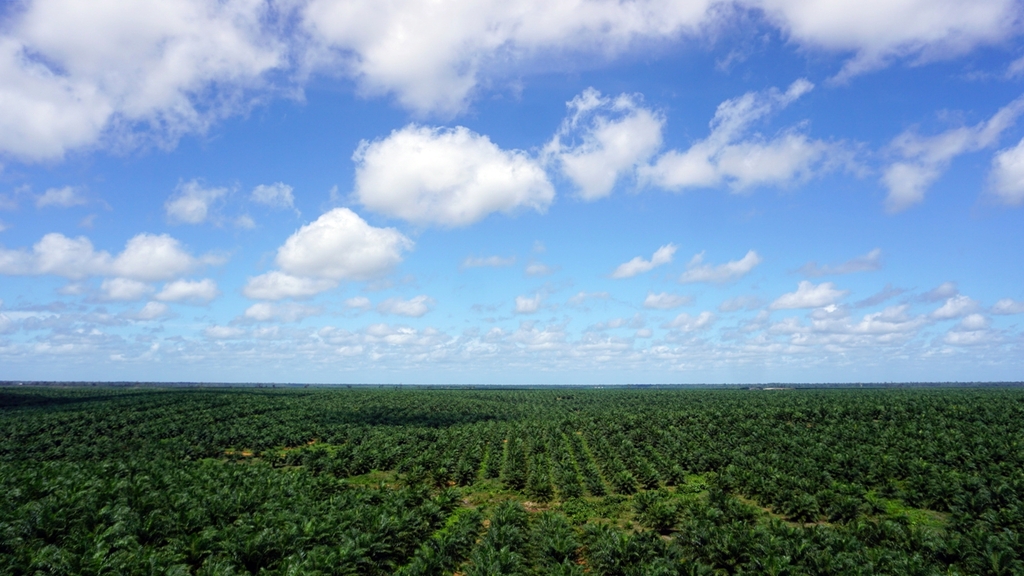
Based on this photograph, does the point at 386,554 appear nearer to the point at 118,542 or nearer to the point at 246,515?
the point at 246,515

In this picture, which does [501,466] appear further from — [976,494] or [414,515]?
[976,494]

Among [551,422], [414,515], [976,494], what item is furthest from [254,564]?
[551,422]

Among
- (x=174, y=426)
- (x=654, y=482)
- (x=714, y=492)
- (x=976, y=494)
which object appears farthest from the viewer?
(x=174, y=426)

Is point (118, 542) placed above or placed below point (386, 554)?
above

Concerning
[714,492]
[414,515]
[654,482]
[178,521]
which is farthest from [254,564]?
[654,482]

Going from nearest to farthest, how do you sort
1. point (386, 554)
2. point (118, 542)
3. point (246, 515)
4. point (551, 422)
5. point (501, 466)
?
point (118, 542) → point (386, 554) → point (246, 515) → point (501, 466) → point (551, 422)

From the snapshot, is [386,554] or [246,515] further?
[246,515]
